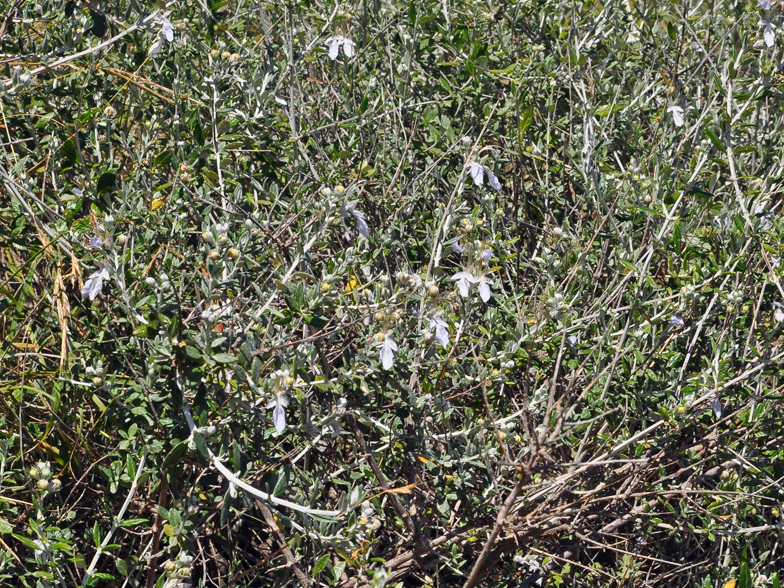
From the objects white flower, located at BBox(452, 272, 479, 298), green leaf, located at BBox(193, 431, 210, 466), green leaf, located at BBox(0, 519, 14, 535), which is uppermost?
white flower, located at BBox(452, 272, 479, 298)

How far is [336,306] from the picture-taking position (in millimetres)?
2145

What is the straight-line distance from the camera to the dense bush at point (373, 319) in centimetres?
200

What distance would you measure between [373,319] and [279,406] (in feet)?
1.52

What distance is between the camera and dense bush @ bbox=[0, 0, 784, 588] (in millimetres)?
1996

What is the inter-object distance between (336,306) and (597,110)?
4.16 feet

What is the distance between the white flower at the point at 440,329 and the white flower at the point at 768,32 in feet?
4.62

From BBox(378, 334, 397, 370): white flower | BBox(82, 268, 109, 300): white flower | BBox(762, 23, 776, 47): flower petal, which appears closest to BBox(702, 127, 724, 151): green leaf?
BBox(762, 23, 776, 47): flower petal

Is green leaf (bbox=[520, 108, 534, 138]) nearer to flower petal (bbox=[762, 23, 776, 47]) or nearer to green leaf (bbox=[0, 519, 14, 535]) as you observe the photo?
flower petal (bbox=[762, 23, 776, 47])

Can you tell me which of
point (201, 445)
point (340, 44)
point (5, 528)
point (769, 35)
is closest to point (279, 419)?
point (201, 445)

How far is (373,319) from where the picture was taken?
7.14 feet

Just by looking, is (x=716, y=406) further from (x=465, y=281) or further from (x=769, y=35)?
(x=769, y=35)

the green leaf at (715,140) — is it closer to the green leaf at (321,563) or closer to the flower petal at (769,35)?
the flower petal at (769,35)

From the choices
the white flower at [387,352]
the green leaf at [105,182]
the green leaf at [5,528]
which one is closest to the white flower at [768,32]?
the white flower at [387,352]

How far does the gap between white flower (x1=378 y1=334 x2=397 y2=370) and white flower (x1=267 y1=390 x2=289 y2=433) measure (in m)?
0.24
